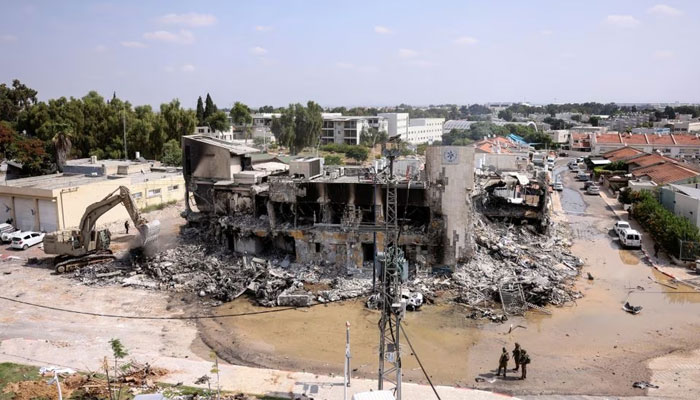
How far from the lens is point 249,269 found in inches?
1023

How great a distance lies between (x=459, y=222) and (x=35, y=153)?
1713 inches

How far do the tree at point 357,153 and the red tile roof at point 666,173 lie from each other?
33496 mm

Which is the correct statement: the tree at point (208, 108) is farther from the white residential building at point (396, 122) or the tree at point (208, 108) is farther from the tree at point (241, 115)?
the white residential building at point (396, 122)

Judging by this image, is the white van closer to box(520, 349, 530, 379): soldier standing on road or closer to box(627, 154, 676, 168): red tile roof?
box(520, 349, 530, 379): soldier standing on road

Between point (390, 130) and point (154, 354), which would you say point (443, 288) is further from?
point (390, 130)

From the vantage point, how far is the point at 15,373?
15.9 m

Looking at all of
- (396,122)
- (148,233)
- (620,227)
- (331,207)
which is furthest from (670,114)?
(148,233)

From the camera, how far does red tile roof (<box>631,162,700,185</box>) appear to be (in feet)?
137

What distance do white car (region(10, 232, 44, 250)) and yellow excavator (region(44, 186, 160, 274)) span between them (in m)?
5.01

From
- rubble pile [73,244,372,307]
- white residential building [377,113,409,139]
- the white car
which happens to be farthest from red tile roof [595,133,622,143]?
the white car

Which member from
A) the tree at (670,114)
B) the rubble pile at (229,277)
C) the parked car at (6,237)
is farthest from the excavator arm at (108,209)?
the tree at (670,114)

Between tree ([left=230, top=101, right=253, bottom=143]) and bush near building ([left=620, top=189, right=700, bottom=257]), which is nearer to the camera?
bush near building ([left=620, top=189, right=700, bottom=257])

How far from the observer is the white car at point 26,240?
103 feet

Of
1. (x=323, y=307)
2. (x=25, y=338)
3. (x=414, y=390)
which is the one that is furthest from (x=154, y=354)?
(x=414, y=390)
